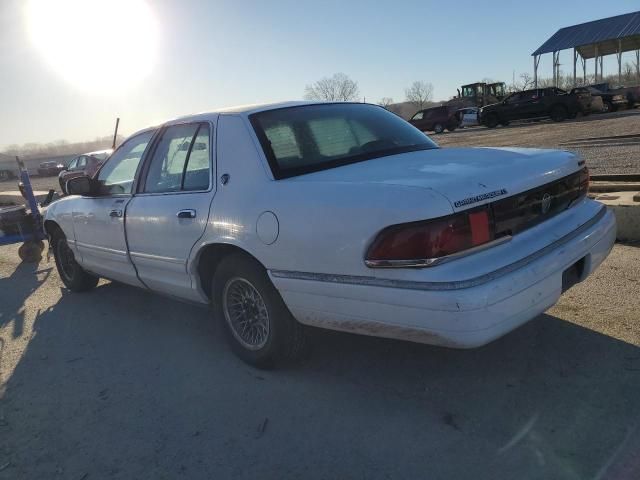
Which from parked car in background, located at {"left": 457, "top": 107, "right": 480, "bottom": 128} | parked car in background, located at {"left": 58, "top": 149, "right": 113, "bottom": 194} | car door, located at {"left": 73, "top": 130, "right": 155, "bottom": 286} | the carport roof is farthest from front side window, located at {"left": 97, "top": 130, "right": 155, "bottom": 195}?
the carport roof

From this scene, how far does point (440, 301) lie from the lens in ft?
7.94

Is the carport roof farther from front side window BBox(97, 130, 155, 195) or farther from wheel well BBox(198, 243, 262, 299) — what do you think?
wheel well BBox(198, 243, 262, 299)

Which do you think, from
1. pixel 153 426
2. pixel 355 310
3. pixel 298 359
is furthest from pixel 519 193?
pixel 153 426

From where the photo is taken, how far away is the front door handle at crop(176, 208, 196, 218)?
3557mm

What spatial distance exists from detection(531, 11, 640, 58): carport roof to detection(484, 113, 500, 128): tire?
17.8 metres

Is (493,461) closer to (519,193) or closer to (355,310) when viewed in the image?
(355,310)

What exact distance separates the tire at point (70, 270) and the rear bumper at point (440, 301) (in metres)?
3.38

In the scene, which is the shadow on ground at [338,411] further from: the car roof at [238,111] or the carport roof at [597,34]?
the carport roof at [597,34]

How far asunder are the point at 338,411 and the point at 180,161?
2.03 meters

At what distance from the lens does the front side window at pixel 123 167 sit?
4.34 meters

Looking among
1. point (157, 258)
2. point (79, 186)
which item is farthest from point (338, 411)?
point (79, 186)

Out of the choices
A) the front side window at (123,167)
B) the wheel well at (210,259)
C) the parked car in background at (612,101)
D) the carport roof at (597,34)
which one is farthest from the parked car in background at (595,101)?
the wheel well at (210,259)

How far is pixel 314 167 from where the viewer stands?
3252 mm

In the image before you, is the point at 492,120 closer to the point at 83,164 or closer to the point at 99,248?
the point at 83,164
